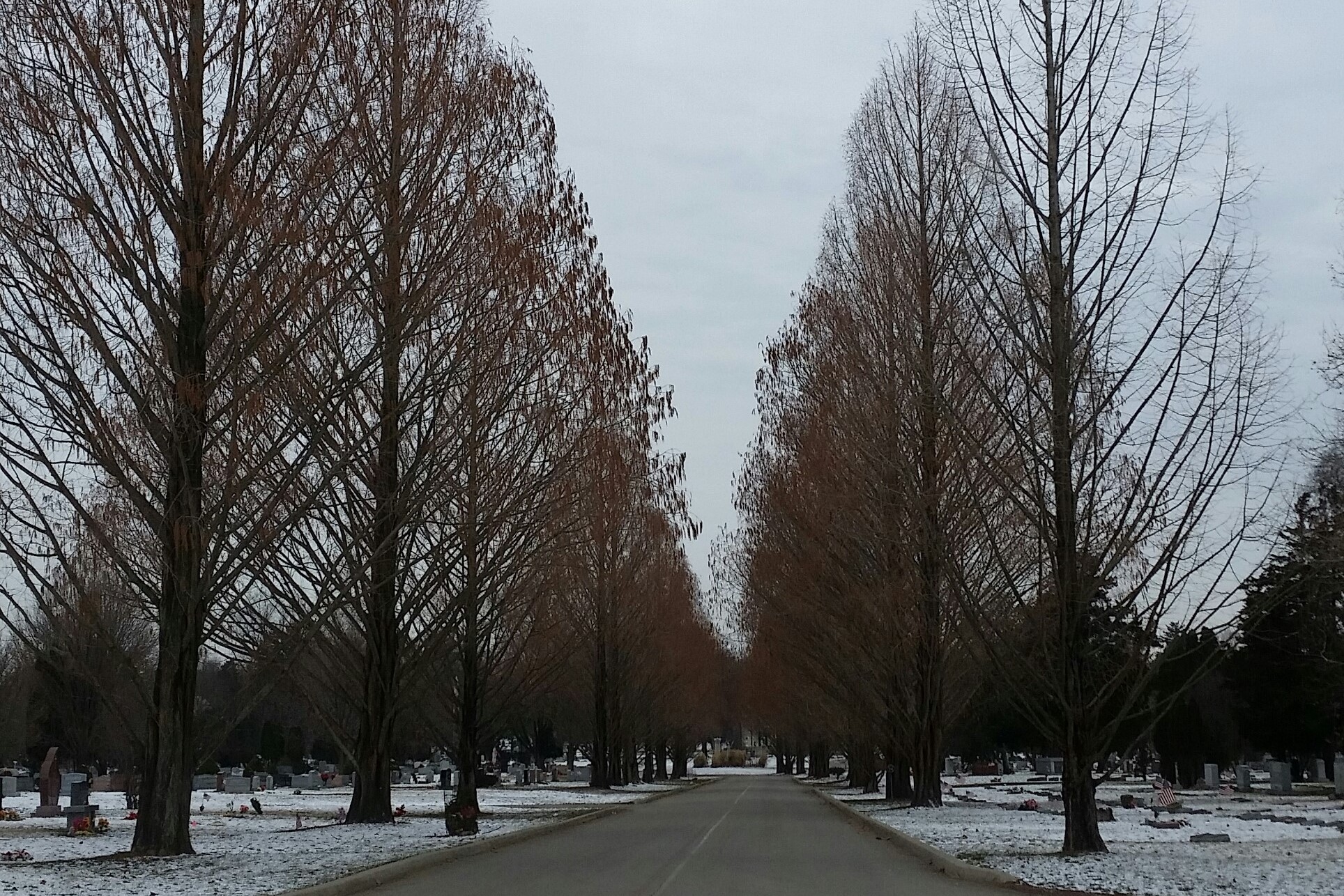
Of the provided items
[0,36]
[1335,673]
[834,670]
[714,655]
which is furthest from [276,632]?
[714,655]

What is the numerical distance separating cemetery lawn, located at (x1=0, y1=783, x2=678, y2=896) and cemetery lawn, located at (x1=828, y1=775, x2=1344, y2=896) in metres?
7.82

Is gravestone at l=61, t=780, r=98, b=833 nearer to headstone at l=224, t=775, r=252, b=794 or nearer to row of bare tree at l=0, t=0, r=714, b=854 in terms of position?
row of bare tree at l=0, t=0, r=714, b=854

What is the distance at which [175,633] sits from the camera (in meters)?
16.8

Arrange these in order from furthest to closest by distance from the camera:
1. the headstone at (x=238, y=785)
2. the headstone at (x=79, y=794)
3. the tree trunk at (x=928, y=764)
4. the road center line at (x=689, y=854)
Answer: the headstone at (x=238, y=785), the tree trunk at (x=928, y=764), the headstone at (x=79, y=794), the road center line at (x=689, y=854)

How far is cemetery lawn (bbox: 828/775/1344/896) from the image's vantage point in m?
13.7

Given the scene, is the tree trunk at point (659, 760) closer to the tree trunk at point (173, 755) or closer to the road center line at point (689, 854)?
the road center line at point (689, 854)

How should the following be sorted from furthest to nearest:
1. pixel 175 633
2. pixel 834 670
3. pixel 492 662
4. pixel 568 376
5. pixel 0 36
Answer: pixel 834 670
pixel 492 662
pixel 568 376
pixel 175 633
pixel 0 36

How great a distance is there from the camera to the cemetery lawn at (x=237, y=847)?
524 inches

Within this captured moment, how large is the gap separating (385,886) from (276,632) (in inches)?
379

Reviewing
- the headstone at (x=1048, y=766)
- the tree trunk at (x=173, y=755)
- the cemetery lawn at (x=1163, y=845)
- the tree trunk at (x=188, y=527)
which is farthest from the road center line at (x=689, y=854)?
the headstone at (x=1048, y=766)

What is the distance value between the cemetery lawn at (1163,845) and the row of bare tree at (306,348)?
9498 millimetres

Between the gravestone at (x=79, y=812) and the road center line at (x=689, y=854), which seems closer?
the road center line at (x=689, y=854)

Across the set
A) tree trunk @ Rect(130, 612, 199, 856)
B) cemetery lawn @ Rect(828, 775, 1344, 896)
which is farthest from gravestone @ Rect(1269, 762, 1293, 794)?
tree trunk @ Rect(130, 612, 199, 856)

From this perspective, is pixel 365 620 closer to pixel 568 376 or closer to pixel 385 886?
pixel 568 376
